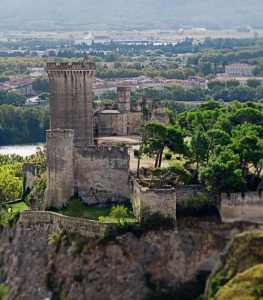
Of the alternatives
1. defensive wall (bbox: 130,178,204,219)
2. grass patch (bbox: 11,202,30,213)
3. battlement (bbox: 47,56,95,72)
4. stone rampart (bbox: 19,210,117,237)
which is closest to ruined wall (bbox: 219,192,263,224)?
defensive wall (bbox: 130,178,204,219)

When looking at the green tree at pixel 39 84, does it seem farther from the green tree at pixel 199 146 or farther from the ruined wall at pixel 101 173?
the ruined wall at pixel 101 173

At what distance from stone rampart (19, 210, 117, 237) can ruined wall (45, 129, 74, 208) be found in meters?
1.25

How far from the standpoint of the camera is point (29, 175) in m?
46.5

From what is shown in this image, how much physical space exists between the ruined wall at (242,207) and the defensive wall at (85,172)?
6541mm

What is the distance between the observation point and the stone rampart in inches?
1419

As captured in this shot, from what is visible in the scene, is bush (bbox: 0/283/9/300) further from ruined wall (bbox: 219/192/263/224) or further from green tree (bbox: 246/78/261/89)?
green tree (bbox: 246/78/261/89)

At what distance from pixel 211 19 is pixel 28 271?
2829 centimetres

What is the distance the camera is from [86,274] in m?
35.2

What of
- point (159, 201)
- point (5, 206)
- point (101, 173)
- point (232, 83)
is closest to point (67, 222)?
point (101, 173)

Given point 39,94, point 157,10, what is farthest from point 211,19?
point 157,10

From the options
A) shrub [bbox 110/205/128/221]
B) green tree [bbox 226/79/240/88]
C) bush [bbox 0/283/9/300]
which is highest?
shrub [bbox 110/205/128/221]

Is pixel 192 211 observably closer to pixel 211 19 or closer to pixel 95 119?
pixel 95 119

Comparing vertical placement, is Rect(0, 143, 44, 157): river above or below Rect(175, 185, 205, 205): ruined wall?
below

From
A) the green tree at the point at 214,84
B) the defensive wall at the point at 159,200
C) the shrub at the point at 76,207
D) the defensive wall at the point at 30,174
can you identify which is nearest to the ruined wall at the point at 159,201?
the defensive wall at the point at 159,200
